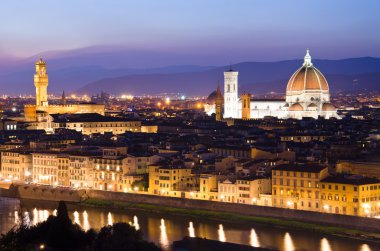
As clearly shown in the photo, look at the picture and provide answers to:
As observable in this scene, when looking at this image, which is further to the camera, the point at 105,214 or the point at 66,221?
the point at 105,214

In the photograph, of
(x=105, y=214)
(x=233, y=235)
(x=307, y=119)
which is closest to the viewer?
(x=233, y=235)

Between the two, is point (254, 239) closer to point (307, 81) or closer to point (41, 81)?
point (307, 81)

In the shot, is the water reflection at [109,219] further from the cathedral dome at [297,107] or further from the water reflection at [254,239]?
the cathedral dome at [297,107]

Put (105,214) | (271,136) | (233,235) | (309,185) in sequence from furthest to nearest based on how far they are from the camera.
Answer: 1. (271,136)
2. (105,214)
3. (309,185)
4. (233,235)

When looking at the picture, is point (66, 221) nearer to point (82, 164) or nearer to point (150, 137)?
point (82, 164)

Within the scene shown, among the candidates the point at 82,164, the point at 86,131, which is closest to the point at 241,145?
the point at 82,164
